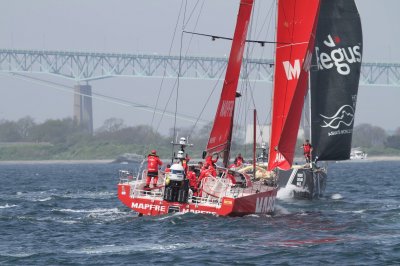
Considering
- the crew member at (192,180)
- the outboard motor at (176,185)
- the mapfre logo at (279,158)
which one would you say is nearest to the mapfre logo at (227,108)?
the mapfre logo at (279,158)

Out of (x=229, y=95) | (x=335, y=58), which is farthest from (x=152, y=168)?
(x=335, y=58)

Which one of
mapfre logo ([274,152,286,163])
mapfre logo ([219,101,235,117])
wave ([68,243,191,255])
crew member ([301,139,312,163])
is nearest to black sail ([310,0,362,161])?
crew member ([301,139,312,163])

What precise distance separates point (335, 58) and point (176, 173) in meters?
11.4

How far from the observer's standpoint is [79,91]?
12306cm

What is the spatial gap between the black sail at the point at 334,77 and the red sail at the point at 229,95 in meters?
7.69

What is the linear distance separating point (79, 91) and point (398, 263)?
10833cm

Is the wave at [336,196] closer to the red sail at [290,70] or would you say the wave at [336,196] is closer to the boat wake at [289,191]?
the boat wake at [289,191]

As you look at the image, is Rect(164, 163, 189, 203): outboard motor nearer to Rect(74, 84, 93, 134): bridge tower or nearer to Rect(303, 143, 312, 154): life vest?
Rect(303, 143, 312, 154): life vest

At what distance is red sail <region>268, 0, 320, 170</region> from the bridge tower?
9376 centimetres

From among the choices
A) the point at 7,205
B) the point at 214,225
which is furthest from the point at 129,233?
the point at 7,205

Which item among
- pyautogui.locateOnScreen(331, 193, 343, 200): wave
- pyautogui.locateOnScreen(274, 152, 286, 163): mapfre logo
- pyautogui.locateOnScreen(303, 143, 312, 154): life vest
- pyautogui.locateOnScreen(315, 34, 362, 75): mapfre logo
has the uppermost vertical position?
pyautogui.locateOnScreen(315, 34, 362, 75): mapfre logo

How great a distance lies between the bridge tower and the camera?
121 metres

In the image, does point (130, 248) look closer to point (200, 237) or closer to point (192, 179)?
point (200, 237)

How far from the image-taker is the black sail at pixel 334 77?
31594 millimetres
